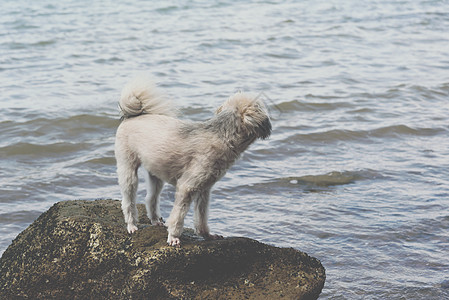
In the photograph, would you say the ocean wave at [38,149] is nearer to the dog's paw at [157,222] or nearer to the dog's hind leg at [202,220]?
the dog's paw at [157,222]

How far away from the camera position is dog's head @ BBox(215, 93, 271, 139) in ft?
15.8

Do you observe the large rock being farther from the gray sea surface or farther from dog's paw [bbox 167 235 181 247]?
the gray sea surface

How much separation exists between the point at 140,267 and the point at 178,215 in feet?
1.75

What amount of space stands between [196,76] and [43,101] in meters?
4.01

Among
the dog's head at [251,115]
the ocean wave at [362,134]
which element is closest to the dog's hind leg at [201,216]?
the dog's head at [251,115]

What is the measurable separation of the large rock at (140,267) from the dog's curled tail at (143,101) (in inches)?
40.0

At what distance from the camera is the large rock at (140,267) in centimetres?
479

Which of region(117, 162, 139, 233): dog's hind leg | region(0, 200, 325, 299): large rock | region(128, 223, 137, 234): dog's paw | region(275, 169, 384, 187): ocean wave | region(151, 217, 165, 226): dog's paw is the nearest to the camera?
region(0, 200, 325, 299): large rock

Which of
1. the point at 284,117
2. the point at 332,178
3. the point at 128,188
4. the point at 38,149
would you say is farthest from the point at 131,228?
the point at 284,117

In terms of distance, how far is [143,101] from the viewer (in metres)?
5.42

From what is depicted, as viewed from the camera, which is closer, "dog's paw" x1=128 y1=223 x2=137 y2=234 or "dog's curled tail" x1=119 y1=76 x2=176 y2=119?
"dog's paw" x1=128 y1=223 x2=137 y2=234

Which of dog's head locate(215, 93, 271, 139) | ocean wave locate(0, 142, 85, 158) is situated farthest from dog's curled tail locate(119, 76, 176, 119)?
ocean wave locate(0, 142, 85, 158)

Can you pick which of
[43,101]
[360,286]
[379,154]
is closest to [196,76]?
[43,101]

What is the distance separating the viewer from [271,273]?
501 centimetres
